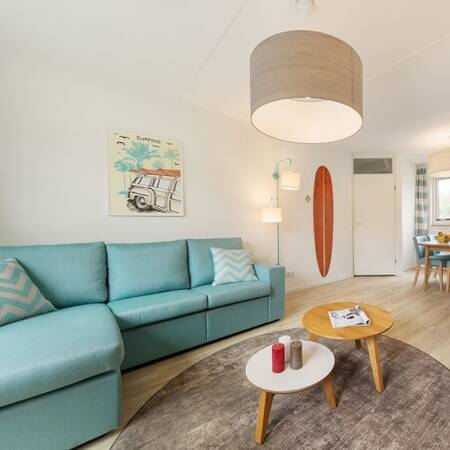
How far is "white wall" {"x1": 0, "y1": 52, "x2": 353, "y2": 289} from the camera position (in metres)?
2.10

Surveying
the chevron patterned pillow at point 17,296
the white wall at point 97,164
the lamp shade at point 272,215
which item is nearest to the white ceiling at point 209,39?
the white wall at point 97,164

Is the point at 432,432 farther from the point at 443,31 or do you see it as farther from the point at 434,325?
the point at 443,31

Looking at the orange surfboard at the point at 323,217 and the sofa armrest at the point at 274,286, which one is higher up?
the orange surfboard at the point at 323,217

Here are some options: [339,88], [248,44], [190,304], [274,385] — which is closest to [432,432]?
[274,385]

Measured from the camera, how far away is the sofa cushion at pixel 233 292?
221 cm

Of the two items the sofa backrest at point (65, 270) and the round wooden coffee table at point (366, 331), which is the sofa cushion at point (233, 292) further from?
the sofa backrest at point (65, 270)

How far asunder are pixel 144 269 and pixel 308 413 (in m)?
1.64

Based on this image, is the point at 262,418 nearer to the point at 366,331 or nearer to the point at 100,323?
the point at 366,331

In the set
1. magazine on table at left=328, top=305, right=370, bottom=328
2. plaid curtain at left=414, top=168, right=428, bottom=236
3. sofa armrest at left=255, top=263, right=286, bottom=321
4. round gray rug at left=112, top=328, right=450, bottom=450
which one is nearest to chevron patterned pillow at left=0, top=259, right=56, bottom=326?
round gray rug at left=112, top=328, right=450, bottom=450

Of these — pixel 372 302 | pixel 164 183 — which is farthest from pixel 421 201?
pixel 164 183

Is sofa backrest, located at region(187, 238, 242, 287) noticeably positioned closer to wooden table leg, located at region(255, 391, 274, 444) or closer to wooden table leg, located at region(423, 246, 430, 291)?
wooden table leg, located at region(255, 391, 274, 444)

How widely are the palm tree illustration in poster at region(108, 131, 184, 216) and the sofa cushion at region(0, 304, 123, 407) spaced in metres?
1.30

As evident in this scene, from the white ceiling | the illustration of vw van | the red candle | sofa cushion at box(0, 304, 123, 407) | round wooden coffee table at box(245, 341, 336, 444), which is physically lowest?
round wooden coffee table at box(245, 341, 336, 444)

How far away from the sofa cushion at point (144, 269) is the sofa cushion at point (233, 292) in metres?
0.27
